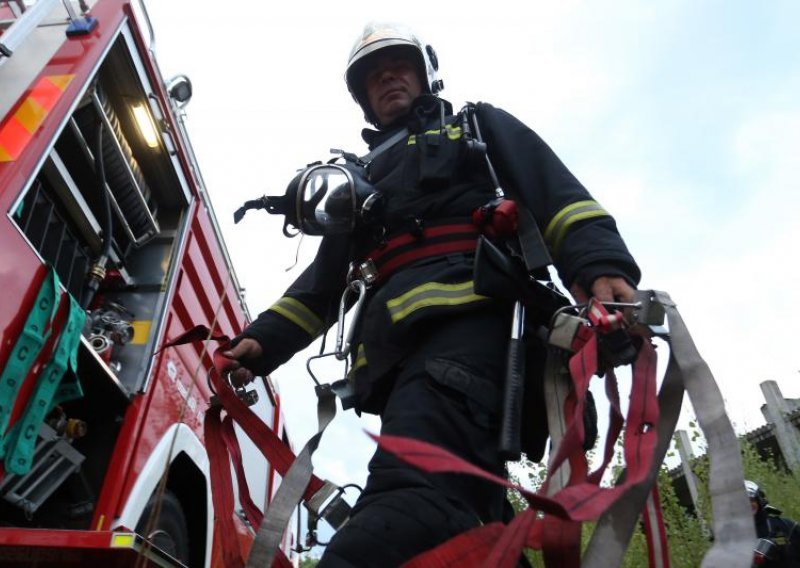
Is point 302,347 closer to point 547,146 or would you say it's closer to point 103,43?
point 547,146

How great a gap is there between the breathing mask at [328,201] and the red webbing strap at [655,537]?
966 millimetres

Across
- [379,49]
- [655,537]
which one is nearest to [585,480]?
[655,537]

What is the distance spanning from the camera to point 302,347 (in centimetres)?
193

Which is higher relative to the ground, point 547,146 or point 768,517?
point 768,517

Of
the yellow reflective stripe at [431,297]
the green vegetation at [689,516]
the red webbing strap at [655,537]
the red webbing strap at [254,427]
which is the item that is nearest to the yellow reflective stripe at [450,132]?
the yellow reflective stripe at [431,297]

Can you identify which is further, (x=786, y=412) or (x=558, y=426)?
(x=786, y=412)

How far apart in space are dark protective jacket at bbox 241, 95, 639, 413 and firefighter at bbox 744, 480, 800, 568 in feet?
14.1

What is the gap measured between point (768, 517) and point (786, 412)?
8.79 meters

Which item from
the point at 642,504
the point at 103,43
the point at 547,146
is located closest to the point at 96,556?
the point at 642,504

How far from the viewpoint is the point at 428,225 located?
1.70 metres

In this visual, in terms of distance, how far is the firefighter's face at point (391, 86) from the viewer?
2141 mm

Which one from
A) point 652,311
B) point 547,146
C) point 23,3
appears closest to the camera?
point 652,311

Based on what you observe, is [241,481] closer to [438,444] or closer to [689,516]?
[438,444]

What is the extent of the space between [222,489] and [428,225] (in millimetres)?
778
